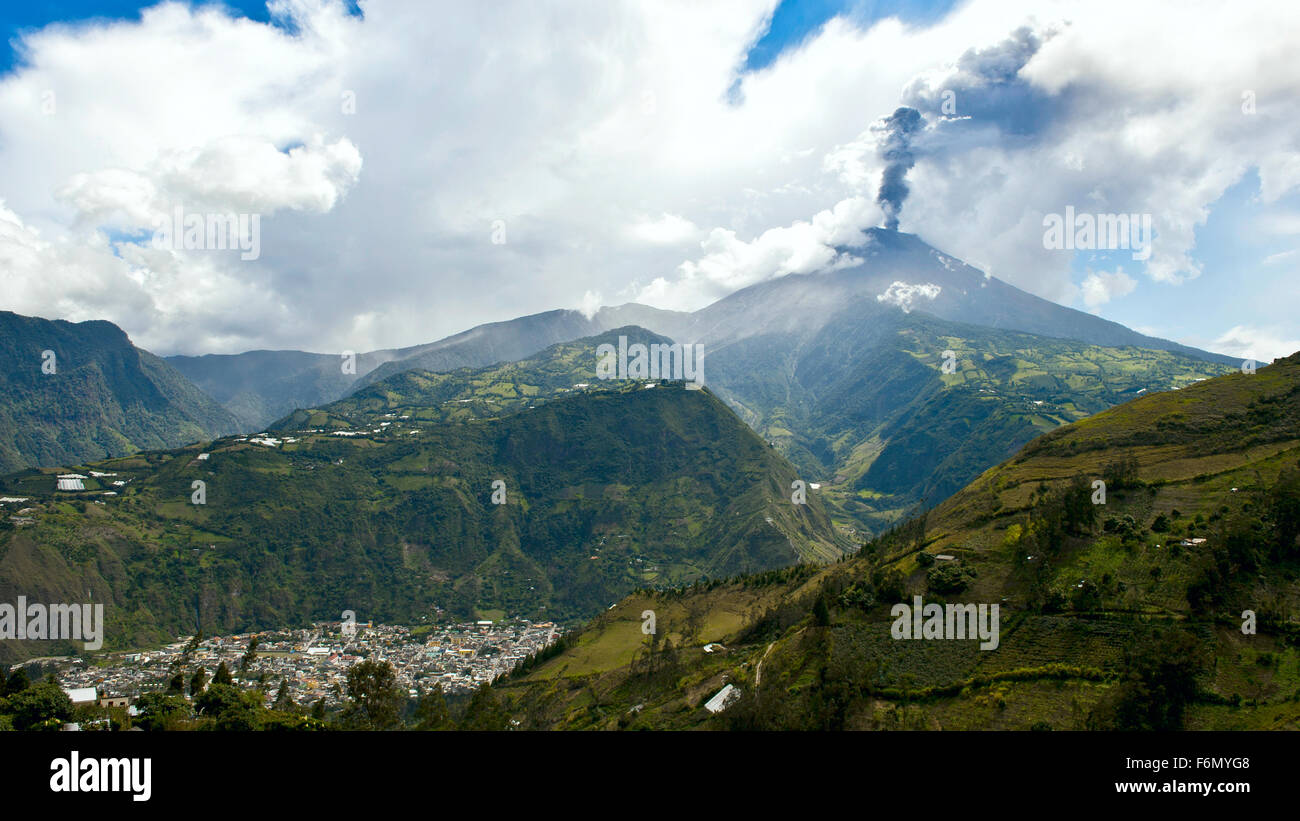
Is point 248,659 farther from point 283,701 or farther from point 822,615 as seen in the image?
point 822,615

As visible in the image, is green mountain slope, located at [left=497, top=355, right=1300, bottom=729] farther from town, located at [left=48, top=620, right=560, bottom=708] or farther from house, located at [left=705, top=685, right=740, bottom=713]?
town, located at [left=48, top=620, right=560, bottom=708]

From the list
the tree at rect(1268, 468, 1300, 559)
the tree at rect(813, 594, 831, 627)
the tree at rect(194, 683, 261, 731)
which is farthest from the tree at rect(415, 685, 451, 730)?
the tree at rect(1268, 468, 1300, 559)

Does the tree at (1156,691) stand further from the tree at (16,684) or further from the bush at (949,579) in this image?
the tree at (16,684)

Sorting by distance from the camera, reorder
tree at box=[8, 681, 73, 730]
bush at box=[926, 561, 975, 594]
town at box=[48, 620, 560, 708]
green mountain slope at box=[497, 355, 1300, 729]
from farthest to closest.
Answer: town at box=[48, 620, 560, 708] → bush at box=[926, 561, 975, 594] → tree at box=[8, 681, 73, 730] → green mountain slope at box=[497, 355, 1300, 729]

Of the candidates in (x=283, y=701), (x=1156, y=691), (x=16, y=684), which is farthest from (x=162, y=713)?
(x=1156, y=691)

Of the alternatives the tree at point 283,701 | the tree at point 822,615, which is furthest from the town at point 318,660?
the tree at point 822,615

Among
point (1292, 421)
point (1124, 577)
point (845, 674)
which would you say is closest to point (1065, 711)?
point (845, 674)
